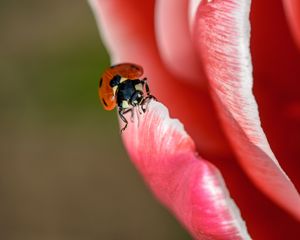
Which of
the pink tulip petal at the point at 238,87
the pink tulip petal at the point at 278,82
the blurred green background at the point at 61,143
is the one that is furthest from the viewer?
the blurred green background at the point at 61,143

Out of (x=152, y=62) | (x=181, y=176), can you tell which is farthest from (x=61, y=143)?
(x=181, y=176)

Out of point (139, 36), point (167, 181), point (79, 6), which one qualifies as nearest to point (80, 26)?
point (79, 6)

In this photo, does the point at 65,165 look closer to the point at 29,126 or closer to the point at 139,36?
the point at 29,126

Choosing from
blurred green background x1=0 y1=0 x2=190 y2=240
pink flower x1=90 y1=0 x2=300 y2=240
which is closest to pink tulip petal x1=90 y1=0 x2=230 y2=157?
pink flower x1=90 y1=0 x2=300 y2=240

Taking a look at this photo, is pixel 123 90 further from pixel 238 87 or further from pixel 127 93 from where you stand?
pixel 238 87

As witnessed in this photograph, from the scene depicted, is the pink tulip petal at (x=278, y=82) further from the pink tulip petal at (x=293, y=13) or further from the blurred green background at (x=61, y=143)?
the blurred green background at (x=61, y=143)

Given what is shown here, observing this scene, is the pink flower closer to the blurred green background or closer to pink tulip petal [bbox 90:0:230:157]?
pink tulip petal [bbox 90:0:230:157]

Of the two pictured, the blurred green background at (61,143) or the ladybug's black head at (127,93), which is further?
the blurred green background at (61,143)

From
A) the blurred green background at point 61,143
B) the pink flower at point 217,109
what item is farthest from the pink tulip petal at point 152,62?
the blurred green background at point 61,143
